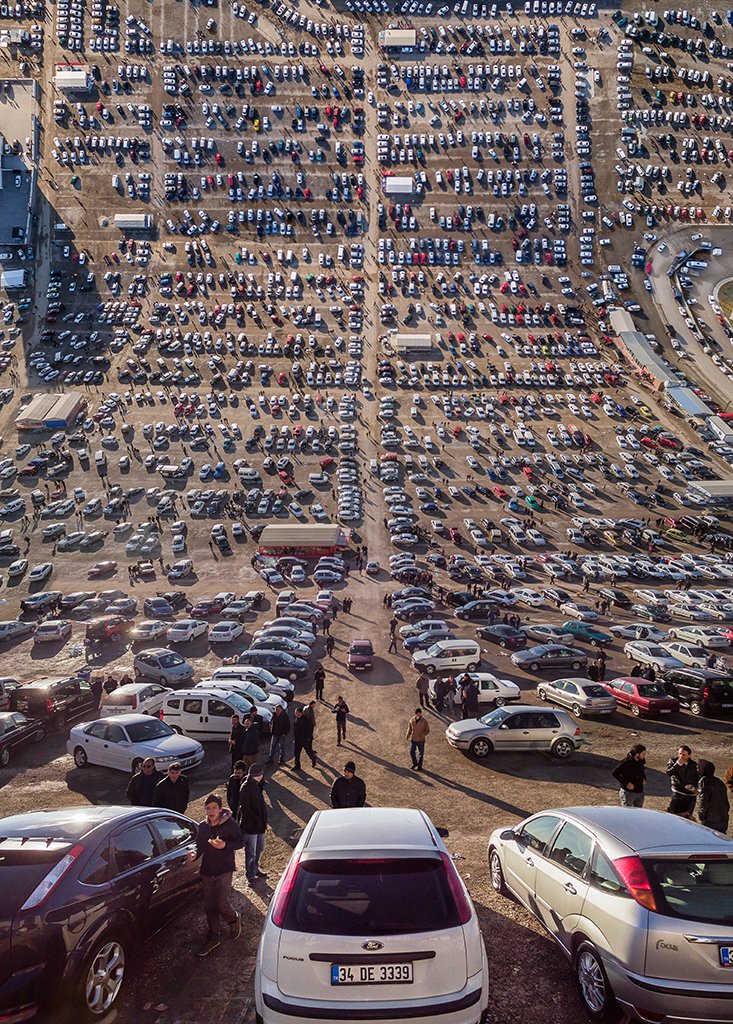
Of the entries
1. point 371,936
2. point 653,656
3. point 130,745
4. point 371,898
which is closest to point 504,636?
point 653,656

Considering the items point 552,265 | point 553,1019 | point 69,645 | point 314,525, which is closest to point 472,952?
point 553,1019

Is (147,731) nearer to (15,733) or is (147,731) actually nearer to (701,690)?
(15,733)

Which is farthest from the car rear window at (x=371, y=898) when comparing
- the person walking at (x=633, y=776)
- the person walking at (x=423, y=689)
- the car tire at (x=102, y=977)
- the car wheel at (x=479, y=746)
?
the person walking at (x=423, y=689)

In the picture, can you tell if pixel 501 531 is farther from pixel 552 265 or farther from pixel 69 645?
pixel 552 265

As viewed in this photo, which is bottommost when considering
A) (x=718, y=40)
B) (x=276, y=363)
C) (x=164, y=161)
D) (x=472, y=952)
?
(x=472, y=952)

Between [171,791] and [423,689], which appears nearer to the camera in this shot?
[171,791]
